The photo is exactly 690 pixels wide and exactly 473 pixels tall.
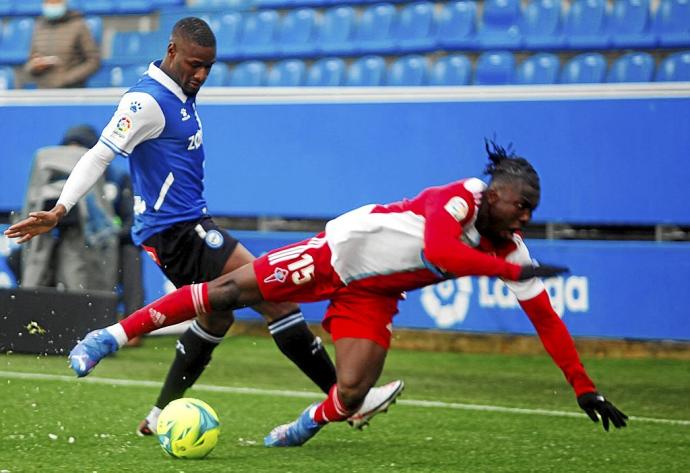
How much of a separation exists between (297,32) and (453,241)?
737cm

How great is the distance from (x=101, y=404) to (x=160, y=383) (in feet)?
3.82

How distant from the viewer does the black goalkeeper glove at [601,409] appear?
539 centimetres

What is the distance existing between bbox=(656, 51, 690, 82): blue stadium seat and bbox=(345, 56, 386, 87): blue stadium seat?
8.10ft

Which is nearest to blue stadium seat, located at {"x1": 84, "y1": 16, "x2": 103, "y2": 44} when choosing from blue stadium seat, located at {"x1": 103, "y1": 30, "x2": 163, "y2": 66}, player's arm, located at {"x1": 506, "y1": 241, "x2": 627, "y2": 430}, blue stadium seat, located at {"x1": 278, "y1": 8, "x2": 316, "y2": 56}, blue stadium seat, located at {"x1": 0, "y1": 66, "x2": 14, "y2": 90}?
blue stadium seat, located at {"x1": 103, "y1": 30, "x2": 163, "y2": 66}

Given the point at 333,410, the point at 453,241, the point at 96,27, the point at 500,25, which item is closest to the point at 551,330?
the point at 453,241

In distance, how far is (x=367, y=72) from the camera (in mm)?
11789

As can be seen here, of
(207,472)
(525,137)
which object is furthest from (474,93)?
(207,472)

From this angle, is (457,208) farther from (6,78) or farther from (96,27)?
(6,78)

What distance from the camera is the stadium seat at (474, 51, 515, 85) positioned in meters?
11.0

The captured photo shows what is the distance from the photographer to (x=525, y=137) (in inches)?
412

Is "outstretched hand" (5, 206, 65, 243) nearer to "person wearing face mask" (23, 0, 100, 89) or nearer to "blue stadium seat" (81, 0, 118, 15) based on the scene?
"person wearing face mask" (23, 0, 100, 89)

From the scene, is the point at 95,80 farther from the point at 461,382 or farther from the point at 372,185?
the point at 461,382

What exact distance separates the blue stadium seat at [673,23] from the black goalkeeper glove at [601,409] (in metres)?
5.64

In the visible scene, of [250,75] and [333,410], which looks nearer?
[333,410]
